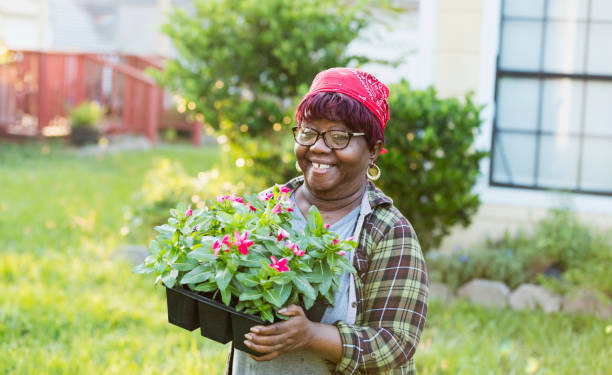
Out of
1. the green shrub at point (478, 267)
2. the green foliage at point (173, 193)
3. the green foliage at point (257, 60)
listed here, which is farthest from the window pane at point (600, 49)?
the green foliage at point (173, 193)

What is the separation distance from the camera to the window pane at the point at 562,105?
5.34m

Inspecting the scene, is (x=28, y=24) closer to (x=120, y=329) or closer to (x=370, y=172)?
(x=120, y=329)

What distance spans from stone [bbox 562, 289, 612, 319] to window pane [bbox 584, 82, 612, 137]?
149 centimetres

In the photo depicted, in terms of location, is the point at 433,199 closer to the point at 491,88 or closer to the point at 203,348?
the point at 491,88

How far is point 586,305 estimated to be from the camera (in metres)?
A: 4.45

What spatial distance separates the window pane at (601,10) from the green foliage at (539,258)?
1507 mm

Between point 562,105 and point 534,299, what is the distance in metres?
1.63

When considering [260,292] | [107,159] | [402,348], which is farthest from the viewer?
[107,159]

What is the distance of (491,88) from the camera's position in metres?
5.31

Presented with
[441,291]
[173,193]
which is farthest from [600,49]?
[173,193]

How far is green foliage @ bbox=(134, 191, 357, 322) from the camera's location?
173 cm

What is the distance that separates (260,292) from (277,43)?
397 centimetres

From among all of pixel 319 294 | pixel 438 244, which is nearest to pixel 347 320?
pixel 319 294

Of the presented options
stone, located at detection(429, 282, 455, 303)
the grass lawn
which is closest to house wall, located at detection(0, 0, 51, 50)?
the grass lawn
